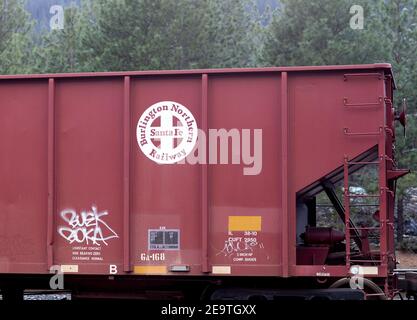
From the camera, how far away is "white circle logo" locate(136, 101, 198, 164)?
6828mm

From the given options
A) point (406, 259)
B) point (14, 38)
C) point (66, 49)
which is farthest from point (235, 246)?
point (14, 38)

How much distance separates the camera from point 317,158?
6.70m

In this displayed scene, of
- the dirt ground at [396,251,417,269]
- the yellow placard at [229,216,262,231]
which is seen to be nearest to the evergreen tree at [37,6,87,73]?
the dirt ground at [396,251,417,269]

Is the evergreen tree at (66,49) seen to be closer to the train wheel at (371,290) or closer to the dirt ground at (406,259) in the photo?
the dirt ground at (406,259)

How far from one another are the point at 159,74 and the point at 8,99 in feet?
6.16

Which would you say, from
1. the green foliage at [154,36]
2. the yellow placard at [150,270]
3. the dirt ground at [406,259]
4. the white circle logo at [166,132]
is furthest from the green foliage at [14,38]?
the yellow placard at [150,270]

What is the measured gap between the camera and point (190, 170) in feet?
22.4

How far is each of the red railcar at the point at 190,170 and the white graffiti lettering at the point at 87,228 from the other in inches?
0.5

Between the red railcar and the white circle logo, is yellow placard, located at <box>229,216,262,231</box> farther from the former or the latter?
the white circle logo

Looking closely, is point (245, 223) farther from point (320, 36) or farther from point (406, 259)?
point (406, 259)

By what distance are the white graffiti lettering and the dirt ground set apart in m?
10.9

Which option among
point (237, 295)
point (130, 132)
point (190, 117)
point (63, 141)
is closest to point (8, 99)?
point (63, 141)

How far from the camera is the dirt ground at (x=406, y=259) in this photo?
1599cm
